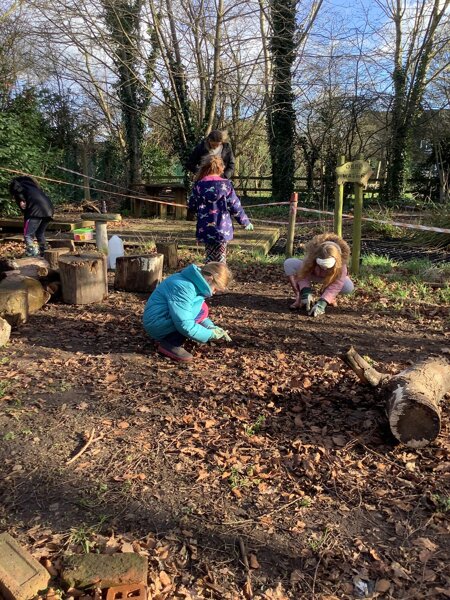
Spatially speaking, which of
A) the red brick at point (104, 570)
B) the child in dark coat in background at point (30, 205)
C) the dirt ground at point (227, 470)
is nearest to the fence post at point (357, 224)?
the dirt ground at point (227, 470)

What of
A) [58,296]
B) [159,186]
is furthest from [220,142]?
[159,186]

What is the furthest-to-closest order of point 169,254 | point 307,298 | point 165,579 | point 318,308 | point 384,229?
point 384,229 < point 169,254 < point 307,298 < point 318,308 < point 165,579

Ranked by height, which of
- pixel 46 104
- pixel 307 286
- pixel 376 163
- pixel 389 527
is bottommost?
pixel 389 527

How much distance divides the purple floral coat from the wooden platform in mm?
2469

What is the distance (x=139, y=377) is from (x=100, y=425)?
71cm

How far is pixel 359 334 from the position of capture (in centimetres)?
480

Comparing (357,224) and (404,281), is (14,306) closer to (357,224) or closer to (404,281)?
(357,224)

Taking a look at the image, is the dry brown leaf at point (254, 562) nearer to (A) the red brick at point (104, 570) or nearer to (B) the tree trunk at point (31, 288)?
(A) the red brick at point (104, 570)

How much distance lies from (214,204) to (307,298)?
5.11 feet

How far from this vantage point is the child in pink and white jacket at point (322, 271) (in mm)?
4996

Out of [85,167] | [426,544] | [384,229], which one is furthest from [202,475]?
[85,167]

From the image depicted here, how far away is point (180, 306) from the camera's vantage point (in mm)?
Result: 3871

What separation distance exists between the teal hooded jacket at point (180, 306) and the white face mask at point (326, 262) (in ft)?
5.00

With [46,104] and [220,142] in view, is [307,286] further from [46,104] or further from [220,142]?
[46,104]
